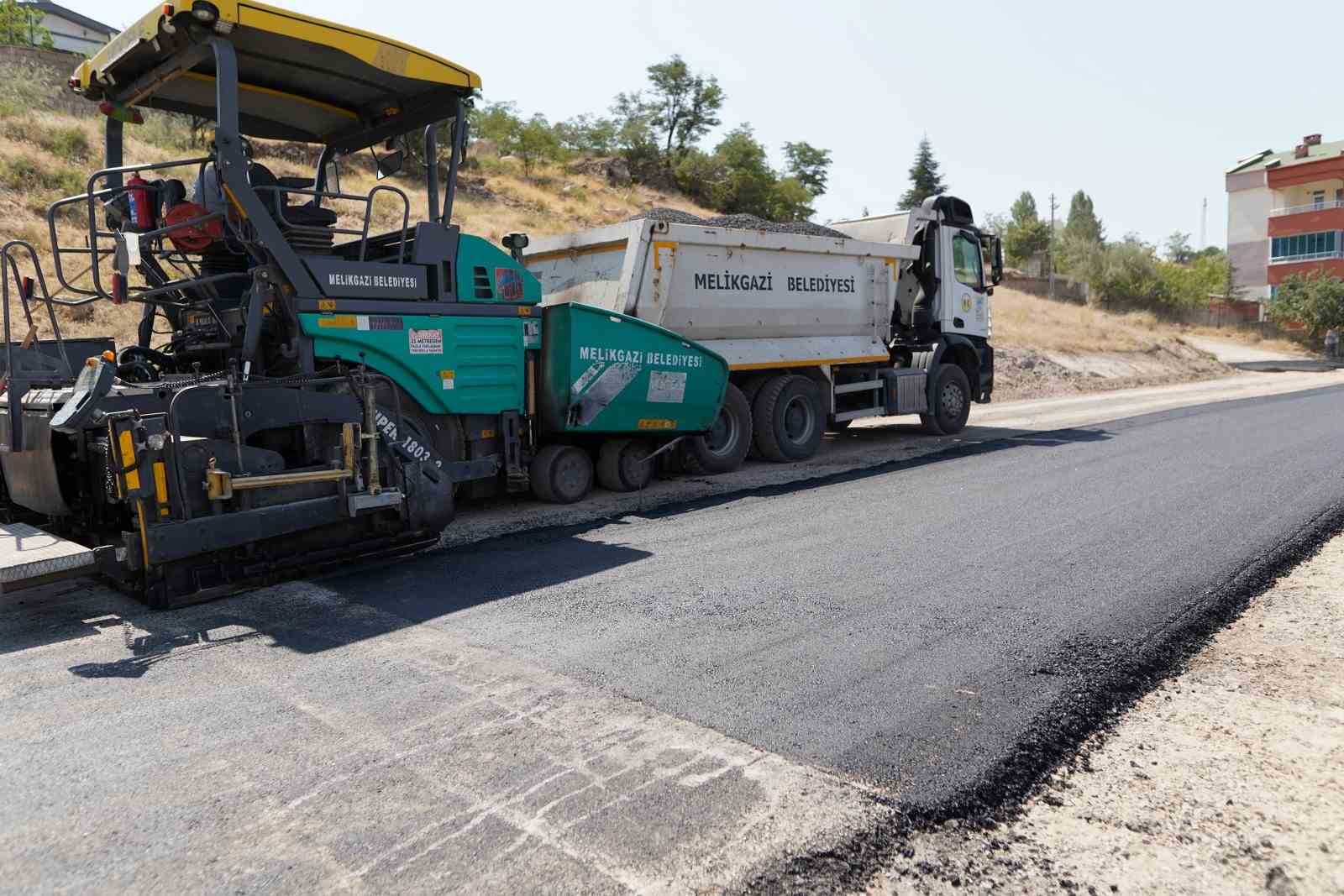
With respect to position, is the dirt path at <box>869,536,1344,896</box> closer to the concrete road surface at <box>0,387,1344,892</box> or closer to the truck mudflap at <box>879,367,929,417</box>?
the concrete road surface at <box>0,387,1344,892</box>

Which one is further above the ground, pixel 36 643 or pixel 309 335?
pixel 309 335

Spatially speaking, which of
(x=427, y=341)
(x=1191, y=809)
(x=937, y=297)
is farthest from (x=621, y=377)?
(x=937, y=297)

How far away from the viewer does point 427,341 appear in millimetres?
6406

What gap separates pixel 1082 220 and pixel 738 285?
89.1 m

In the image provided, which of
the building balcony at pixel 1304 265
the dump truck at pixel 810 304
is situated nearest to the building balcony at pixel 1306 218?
the building balcony at pixel 1304 265

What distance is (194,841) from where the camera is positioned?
266 centimetres

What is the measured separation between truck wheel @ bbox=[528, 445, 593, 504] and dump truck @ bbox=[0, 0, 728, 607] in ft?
0.07

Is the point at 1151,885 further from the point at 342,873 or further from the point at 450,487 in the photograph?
the point at 450,487

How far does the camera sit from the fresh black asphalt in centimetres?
350

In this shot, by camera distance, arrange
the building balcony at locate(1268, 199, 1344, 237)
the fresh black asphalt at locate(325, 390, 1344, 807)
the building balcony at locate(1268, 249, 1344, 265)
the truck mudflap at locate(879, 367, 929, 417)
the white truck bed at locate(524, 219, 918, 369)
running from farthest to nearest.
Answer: the building balcony at locate(1268, 199, 1344, 237) < the building balcony at locate(1268, 249, 1344, 265) < the truck mudflap at locate(879, 367, 929, 417) < the white truck bed at locate(524, 219, 918, 369) < the fresh black asphalt at locate(325, 390, 1344, 807)

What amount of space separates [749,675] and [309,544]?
2.91 meters

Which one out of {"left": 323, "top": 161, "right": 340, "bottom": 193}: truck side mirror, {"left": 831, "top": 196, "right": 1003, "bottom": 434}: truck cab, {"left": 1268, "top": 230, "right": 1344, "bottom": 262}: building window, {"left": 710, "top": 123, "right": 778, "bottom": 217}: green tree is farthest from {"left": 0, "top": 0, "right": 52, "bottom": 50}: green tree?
{"left": 1268, "top": 230, "right": 1344, "bottom": 262}: building window

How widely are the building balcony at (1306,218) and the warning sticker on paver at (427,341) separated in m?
54.5

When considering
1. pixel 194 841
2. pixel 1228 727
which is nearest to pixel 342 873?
pixel 194 841
